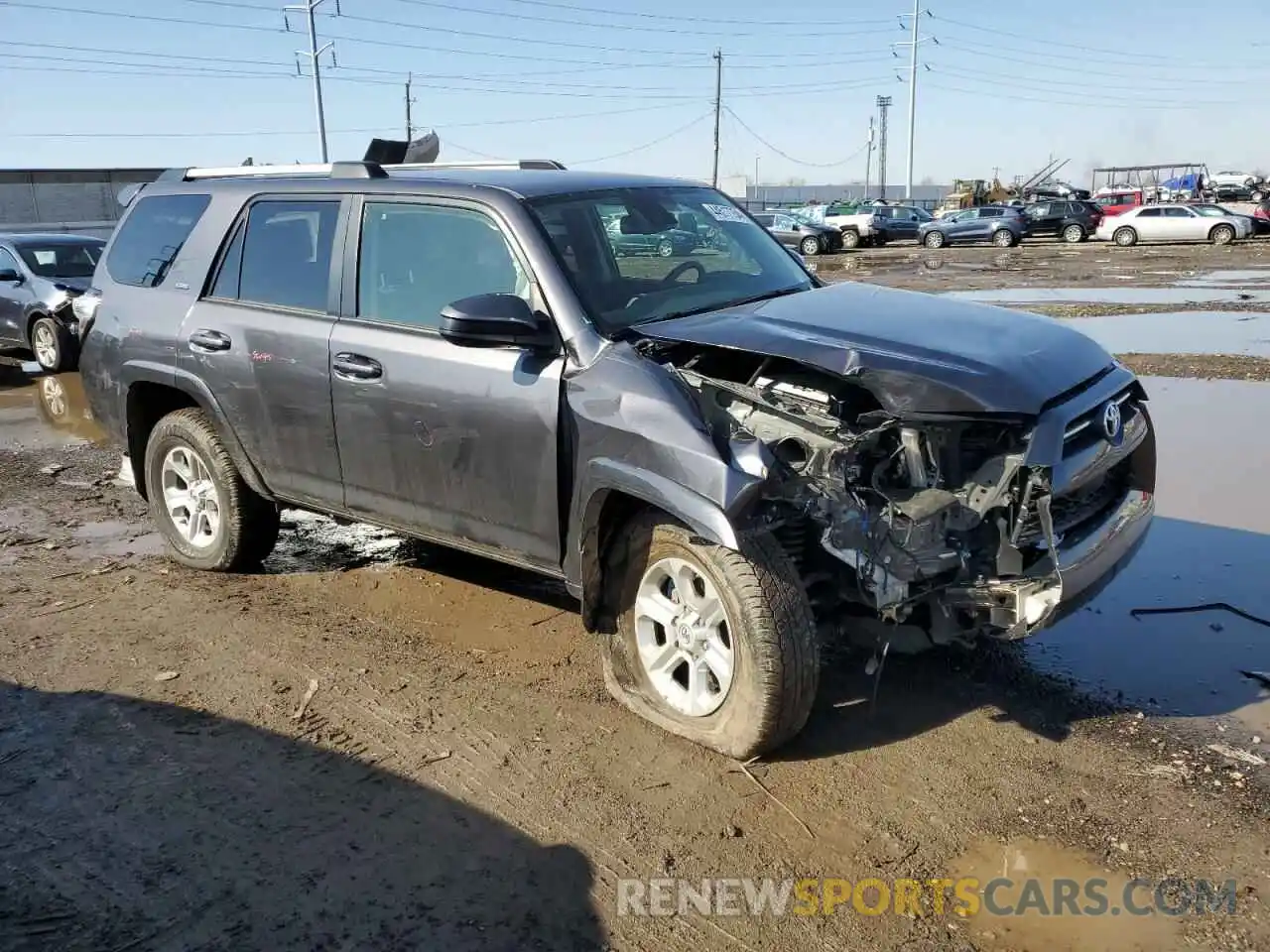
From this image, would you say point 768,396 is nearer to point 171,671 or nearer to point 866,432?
point 866,432

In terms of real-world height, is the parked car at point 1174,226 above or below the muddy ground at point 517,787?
above

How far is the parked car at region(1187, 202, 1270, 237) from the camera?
108 feet

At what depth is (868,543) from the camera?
3330 mm

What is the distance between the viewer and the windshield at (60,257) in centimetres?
1324

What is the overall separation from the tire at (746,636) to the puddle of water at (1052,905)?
0.72m

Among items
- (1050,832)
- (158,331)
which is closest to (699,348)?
(1050,832)

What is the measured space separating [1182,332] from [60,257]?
571 inches

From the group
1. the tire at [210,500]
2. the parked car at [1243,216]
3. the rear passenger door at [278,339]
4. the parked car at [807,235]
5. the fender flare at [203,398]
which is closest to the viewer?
the rear passenger door at [278,339]

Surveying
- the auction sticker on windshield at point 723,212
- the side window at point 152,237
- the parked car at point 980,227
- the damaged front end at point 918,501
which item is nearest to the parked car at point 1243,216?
the parked car at point 980,227

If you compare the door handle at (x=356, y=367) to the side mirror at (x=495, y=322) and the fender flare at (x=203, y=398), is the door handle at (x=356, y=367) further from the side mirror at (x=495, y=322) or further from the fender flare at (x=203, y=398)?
the fender flare at (x=203, y=398)

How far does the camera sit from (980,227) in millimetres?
36625

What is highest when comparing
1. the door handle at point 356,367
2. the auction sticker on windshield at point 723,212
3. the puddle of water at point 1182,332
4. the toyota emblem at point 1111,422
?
the auction sticker on windshield at point 723,212

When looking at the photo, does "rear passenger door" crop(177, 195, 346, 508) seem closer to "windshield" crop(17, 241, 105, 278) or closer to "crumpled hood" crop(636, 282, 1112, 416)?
"crumpled hood" crop(636, 282, 1112, 416)

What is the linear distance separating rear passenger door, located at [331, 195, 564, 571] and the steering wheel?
65 cm
